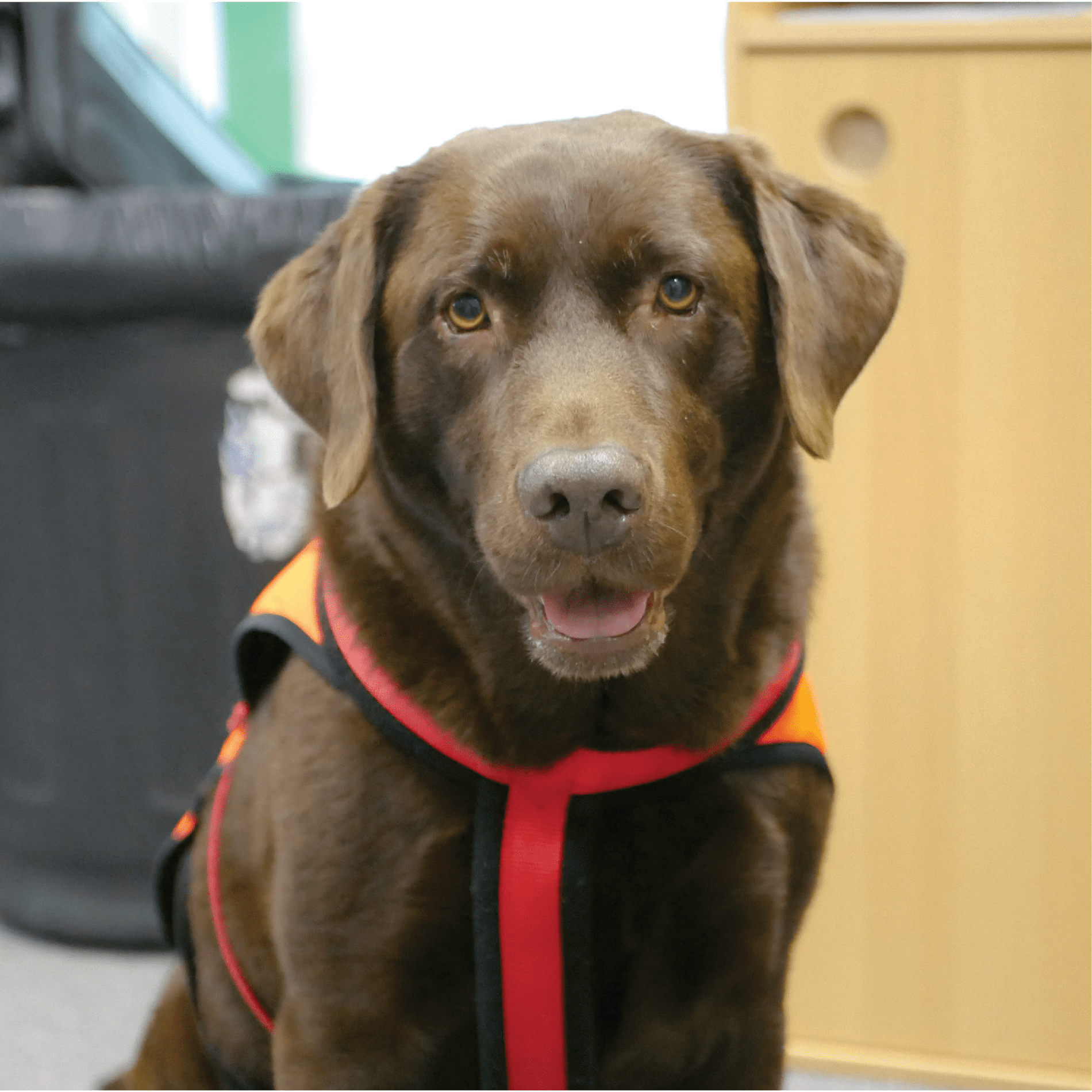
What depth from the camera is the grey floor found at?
1.78 meters

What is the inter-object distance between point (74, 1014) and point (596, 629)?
1434 mm

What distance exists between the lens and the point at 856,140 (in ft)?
5.35

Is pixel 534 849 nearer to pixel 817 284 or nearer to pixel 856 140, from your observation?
pixel 817 284

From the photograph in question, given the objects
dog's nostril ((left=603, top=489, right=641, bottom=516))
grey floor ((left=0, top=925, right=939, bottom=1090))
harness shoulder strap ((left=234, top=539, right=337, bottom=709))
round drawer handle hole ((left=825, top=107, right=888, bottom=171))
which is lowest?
grey floor ((left=0, top=925, right=939, bottom=1090))

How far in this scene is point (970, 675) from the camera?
1.66m

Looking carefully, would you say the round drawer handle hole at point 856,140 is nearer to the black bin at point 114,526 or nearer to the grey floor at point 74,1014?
the black bin at point 114,526

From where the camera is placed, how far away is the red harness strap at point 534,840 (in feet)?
3.47

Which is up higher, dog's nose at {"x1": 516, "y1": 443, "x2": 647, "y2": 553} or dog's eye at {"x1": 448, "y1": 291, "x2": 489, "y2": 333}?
dog's eye at {"x1": 448, "y1": 291, "x2": 489, "y2": 333}

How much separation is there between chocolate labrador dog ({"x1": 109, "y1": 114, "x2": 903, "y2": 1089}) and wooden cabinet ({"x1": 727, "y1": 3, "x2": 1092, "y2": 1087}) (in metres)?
0.48

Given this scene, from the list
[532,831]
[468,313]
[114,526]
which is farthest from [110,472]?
[532,831]

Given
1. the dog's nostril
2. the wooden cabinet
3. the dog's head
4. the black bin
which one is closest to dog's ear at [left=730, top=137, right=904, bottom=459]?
the dog's head

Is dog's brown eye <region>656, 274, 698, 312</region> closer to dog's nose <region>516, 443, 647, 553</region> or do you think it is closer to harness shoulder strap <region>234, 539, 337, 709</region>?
dog's nose <region>516, 443, 647, 553</region>

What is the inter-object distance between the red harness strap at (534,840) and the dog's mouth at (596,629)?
0.11 meters

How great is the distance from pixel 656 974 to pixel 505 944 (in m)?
0.15
